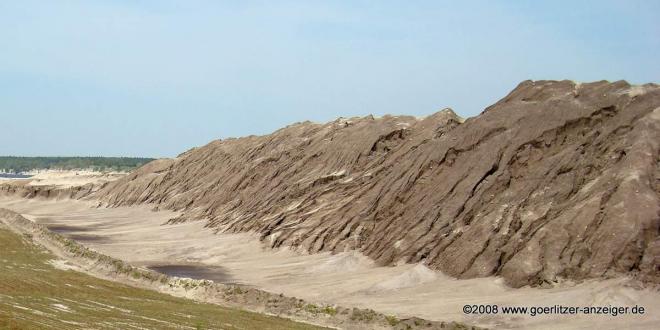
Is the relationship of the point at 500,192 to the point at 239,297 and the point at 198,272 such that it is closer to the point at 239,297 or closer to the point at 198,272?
the point at 239,297

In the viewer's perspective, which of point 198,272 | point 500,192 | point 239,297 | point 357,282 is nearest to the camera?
point 239,297

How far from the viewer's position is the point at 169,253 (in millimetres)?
65688

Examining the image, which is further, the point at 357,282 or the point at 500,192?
the point at 500,192

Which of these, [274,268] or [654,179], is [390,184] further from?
[654,179]

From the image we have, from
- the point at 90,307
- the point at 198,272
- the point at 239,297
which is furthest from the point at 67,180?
the point at 90,307

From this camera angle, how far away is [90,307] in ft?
95.2

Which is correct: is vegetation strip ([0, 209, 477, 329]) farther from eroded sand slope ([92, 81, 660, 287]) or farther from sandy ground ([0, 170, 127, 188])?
sandy ground ([0, 170, 127, 188])

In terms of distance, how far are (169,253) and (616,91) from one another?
41917 millimetres

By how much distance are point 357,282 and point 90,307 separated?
22287 mm

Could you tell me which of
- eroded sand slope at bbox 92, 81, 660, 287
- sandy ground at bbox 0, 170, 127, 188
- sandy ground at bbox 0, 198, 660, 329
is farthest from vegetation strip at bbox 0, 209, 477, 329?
sandy ground at bbox 0, 170, 127, 188

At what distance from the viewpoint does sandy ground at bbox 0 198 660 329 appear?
117 feet

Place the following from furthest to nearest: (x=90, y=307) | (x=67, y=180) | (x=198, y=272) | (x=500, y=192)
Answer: (x=67, y=180) < (x=198, y=272) < (x=500, y=192) < (x=90, y=307)

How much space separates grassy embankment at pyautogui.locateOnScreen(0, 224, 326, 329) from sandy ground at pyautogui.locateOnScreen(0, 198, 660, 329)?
29.1 ft

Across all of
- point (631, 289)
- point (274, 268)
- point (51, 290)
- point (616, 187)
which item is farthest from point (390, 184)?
point (51, 290)
